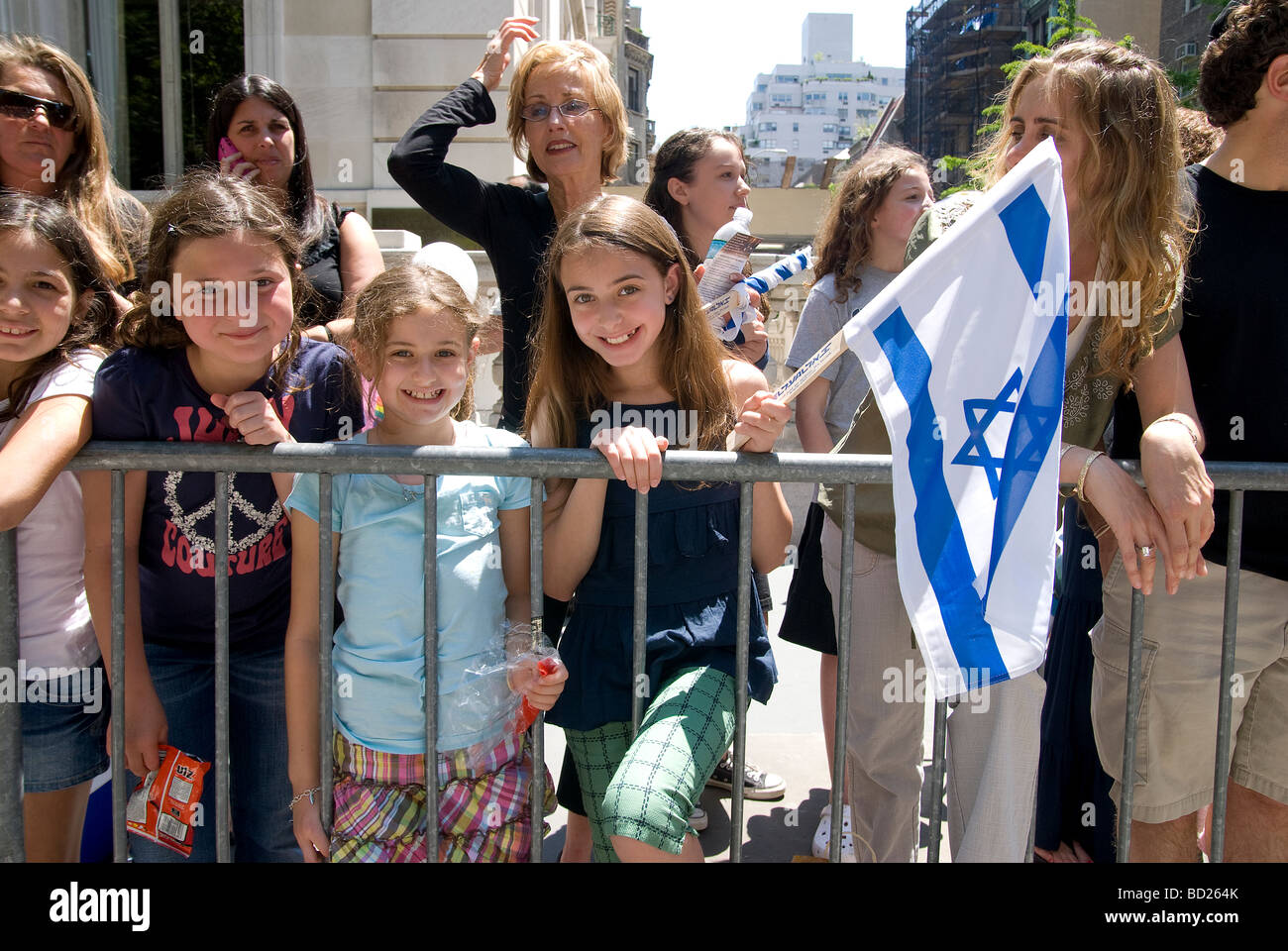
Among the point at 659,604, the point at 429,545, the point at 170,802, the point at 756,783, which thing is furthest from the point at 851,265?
the point at 170,802

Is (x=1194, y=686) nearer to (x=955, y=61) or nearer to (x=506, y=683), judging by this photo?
(x=506, y=683)

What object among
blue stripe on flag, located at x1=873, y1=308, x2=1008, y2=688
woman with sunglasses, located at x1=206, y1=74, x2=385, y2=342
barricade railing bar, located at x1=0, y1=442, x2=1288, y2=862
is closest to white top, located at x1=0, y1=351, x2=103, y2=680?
barricade railing bar, located at x1=0, y1=442, x2=1288, y2=862

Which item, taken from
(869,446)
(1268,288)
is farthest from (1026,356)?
(1268,288)

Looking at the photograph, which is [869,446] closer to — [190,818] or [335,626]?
[335,626]

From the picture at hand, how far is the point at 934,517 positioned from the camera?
221 centimetres

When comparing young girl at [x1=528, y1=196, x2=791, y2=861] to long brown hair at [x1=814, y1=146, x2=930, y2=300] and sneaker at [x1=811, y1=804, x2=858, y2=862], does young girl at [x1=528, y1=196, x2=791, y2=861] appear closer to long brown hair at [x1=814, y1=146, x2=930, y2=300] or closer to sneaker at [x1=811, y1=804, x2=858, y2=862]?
sneaker at [x1=811, y1=804, x2=858, y2=862]

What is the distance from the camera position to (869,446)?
8.50 ft

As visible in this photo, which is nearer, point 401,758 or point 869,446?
point 401,758

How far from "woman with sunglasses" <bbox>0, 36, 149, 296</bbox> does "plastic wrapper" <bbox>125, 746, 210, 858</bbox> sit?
1.38 meters

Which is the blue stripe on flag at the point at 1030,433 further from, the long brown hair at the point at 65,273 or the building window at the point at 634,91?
the building window at the point at 634,91

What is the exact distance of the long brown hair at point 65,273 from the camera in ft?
7.95

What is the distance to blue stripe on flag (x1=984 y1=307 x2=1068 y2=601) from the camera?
2.21 meters
